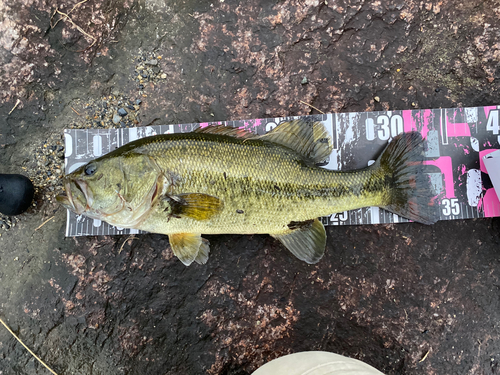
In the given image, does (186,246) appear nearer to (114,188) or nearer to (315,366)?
(114,188)

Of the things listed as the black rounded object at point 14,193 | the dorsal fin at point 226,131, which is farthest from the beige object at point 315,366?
the black rounded object at point 14,193

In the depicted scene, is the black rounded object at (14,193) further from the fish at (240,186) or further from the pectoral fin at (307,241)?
the pectoral fin at (307,241)

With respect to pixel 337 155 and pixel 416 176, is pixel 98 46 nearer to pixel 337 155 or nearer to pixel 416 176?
pixel 337 155

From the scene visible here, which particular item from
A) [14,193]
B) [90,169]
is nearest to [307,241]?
[90,169]

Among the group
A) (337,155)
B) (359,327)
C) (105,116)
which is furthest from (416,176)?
(105,116)

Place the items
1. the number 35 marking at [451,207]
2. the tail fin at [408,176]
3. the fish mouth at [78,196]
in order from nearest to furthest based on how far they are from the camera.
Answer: the fish mouth at [78,196] → the tail fin at [408,176] → the number 35 marking at [451,207]

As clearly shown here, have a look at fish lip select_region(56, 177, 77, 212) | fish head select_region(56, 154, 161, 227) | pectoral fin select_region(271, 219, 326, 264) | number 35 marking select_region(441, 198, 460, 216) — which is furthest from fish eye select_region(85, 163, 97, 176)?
number 35 marking select_region(441, 198, 460, 216)

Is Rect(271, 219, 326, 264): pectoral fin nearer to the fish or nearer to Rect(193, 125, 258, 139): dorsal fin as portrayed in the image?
the fish
